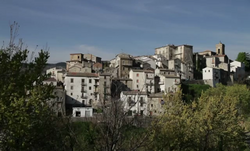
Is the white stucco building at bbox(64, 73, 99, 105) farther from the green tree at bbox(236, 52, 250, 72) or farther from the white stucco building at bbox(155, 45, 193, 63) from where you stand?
the green tree at bbox(236, 52, 250, 72)

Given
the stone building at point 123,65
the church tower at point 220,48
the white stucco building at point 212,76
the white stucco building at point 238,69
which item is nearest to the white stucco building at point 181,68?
the white stucco building at point 212,76

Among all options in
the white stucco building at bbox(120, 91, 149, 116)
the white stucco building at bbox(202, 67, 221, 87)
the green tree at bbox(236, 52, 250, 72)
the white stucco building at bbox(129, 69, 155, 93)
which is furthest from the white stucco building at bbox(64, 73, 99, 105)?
the green tree at bbox(236, 52, 250, 72)

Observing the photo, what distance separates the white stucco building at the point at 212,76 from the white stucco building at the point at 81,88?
27.5 m

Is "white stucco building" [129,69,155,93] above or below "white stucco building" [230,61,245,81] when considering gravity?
below

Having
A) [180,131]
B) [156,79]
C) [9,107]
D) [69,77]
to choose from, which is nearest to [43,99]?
[9,107]

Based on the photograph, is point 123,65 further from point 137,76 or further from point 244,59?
point 244,59

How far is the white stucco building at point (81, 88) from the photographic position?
5234cm

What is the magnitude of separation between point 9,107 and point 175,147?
14038 millimetres

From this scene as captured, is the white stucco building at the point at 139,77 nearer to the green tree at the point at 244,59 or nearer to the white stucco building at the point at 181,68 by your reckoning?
the white stucco building at the point at 181,68

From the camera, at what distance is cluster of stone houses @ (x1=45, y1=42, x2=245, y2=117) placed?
50.8 m

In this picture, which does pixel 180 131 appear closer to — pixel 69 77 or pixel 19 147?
pixel 19 147

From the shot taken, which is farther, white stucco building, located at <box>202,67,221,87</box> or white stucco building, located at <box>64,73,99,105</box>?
white stucco building, located at <box>202,67,221,87</box>

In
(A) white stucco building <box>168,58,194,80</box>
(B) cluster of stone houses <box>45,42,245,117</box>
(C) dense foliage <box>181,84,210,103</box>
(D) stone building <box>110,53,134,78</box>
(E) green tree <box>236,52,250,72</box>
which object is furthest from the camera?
(E) green tree <box>236,52,250,72</box>

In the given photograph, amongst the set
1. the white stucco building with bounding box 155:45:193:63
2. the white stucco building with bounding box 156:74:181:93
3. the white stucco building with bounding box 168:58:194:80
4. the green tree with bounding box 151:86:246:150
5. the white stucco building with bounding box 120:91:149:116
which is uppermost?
the white stucco building with bounding box 155:45:193:63
